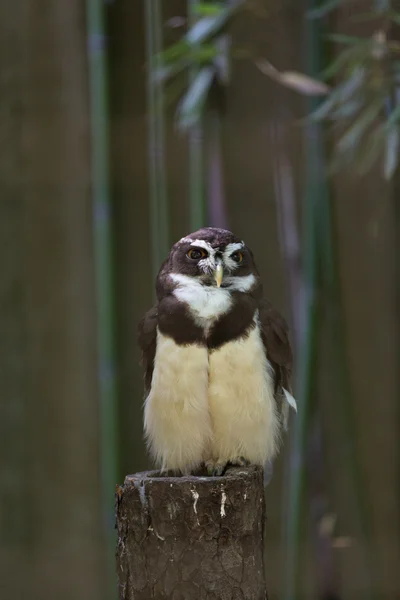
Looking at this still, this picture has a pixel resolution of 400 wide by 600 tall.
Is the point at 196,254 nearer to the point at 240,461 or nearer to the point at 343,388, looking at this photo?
the point at 240,461

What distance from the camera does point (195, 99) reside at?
2076mm

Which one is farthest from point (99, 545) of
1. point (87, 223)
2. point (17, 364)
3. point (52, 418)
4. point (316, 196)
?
point (316, 196)

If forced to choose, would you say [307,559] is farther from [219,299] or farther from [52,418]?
[219,299]

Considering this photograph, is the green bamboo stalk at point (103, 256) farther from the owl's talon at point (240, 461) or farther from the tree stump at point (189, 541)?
the tree stump at point (189, 541)

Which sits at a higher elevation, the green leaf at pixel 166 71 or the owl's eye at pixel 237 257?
the green leaf at pixel 166 71

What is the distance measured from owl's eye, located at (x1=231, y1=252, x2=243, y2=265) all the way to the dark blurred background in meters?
0.78

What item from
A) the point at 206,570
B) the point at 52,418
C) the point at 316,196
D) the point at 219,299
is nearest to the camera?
the point at 206,570

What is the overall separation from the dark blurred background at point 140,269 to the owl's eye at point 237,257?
2.56ft

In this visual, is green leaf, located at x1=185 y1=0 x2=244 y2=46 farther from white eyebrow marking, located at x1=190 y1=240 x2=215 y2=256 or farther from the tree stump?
A: the tree stump

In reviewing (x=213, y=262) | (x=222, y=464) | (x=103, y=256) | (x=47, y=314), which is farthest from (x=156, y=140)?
(x=222, y=464)

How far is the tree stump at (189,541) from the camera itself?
129 centimetres

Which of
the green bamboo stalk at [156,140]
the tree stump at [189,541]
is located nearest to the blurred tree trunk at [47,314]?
the green bamboo stalk at [156,140]

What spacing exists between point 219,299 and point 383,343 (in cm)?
102

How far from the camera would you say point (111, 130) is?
2371mm
